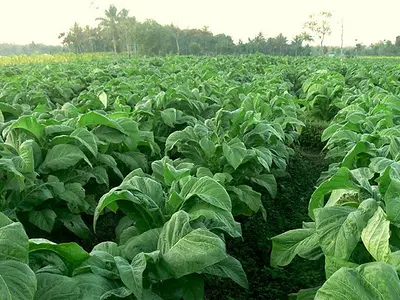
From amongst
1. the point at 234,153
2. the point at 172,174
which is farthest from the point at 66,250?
the point at 234,153

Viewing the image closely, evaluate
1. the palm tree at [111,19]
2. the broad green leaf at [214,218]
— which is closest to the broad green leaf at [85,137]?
the broad green leaf at [214,218]

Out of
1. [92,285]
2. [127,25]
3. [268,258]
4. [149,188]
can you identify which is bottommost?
[268,258]

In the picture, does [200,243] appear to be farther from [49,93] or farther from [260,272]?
[49,93]

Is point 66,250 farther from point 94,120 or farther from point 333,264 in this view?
point 94,120

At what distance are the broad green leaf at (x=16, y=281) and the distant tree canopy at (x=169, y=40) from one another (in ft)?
160

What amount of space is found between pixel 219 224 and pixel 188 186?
0.23m

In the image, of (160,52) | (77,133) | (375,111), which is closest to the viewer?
(77,133)

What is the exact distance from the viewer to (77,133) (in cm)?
280

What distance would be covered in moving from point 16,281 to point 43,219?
60.4 inches

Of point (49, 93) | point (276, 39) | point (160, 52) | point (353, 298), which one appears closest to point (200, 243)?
point (353, 298)

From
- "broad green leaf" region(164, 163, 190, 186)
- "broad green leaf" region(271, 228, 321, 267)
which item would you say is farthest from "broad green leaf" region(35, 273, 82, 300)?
"broad green leaf" region(271, 228, 321, 267)

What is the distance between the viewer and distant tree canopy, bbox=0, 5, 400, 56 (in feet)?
178

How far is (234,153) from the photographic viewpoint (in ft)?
10.2

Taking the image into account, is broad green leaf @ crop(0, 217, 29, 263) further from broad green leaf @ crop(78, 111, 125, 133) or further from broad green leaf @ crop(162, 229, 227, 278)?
broad green leaf @ crop(78, 111, 125, 133)
